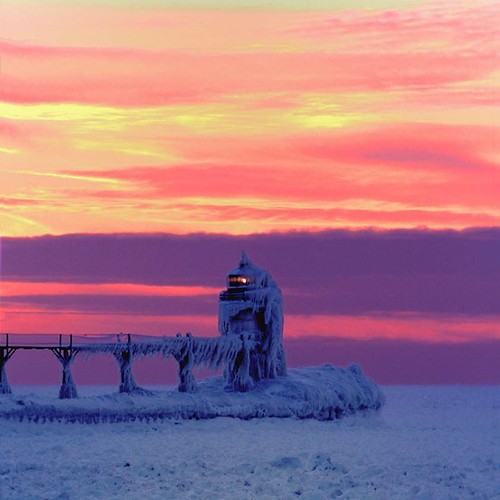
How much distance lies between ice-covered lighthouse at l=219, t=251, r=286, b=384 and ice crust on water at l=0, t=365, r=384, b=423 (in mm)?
1323

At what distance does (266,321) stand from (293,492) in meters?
33.8

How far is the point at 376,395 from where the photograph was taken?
7769 centimetres

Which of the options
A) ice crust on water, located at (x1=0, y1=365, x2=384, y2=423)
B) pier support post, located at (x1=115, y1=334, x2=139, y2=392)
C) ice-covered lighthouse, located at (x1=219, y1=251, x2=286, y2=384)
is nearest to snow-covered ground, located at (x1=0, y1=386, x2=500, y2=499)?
ice crust on water, located at (x1=0, y1=365, x2=384, y2=423)

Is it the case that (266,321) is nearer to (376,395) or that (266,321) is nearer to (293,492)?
(376,395)

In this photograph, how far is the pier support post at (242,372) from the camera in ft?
229

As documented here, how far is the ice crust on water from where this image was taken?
5769cm

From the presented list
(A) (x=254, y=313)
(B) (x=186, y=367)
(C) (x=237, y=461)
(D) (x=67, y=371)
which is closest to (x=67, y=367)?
(D) (x=67, y=371)

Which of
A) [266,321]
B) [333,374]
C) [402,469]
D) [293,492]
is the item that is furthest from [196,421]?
[293,492]

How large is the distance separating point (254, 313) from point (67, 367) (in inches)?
513

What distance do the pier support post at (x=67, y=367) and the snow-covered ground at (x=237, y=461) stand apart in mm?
4329

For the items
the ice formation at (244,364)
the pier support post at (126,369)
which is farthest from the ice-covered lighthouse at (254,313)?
the pier support post at (126,369)

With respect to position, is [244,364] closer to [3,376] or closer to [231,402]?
[231,402]

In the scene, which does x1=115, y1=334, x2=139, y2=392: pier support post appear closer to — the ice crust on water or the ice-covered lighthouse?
the ice crust on water

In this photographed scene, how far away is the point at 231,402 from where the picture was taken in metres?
66.4
